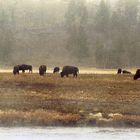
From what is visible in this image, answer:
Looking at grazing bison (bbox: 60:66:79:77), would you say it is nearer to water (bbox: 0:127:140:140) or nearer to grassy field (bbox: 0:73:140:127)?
grassy field (bbox: 0:73:140:127)

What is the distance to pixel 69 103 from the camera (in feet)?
101

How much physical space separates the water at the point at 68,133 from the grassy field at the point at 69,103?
1.25 metres

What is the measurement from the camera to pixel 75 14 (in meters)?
94.2

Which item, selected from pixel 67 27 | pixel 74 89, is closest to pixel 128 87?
pixel 74 89

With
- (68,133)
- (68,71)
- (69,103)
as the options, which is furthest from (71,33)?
(68,133)

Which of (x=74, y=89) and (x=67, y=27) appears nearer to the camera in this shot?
(x=74, y=89)

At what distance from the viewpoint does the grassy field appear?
25.9 m

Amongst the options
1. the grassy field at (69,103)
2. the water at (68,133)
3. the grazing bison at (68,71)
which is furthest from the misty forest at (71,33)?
the water at (68,133)

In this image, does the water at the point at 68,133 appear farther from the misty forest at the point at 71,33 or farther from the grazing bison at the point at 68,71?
the misty forest at the point at 71,33

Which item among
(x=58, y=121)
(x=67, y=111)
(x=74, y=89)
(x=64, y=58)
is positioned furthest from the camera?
(x=64, y=58)

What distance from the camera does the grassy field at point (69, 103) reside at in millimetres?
25938

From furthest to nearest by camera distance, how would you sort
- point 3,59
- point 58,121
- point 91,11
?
point 91,11, point 3,59, point 58,121

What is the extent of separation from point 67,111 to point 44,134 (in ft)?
19.1

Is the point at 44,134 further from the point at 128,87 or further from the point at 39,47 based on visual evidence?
the point at 39,47
